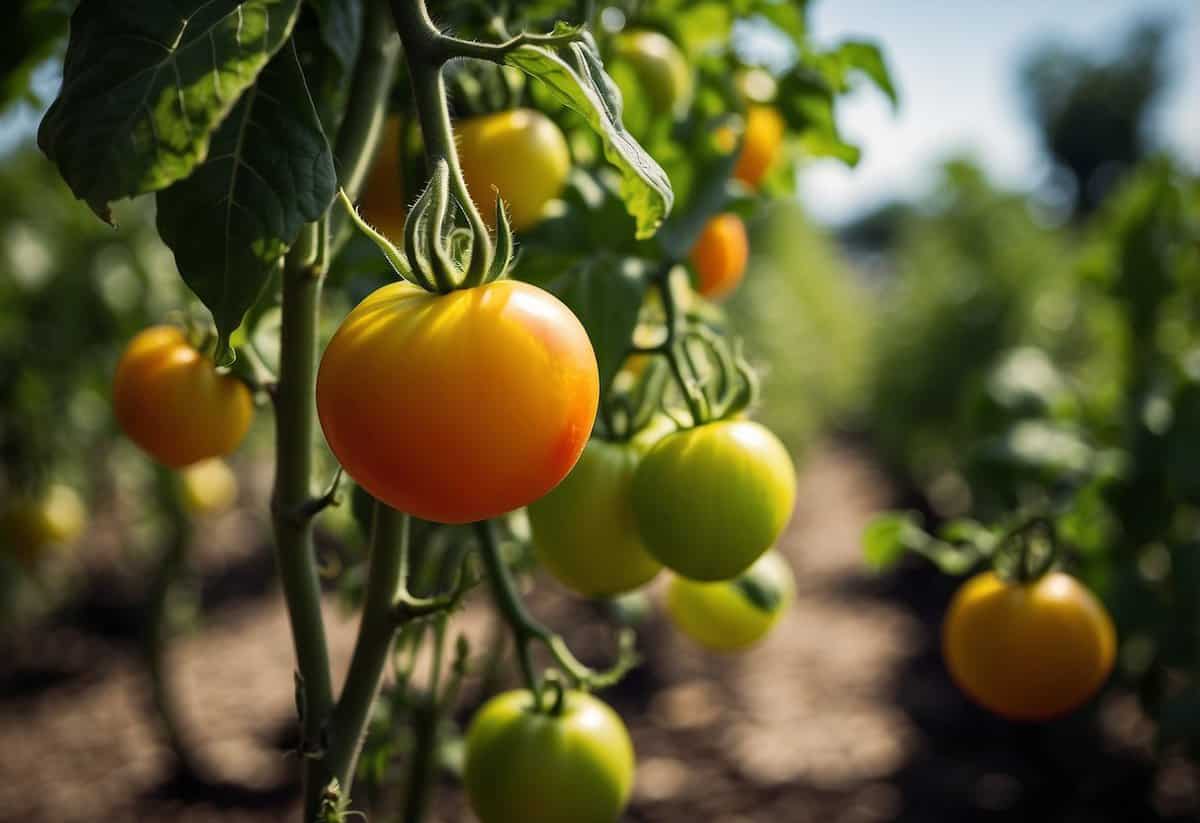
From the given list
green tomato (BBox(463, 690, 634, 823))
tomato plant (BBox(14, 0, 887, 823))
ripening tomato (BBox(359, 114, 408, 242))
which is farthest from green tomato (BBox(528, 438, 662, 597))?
ripening tomato (BBox(359, 114, 408, 242))

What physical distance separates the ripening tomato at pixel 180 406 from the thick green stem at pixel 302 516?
0.24 ft

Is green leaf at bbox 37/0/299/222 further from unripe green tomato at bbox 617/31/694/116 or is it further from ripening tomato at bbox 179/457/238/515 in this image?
ripening tomato at bbox 179/457/238/515

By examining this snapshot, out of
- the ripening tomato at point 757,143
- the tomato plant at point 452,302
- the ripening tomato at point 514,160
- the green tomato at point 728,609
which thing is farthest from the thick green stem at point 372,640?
the ripening tomato at point 757,143

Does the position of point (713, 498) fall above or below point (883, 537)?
above

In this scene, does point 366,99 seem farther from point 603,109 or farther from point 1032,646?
point 1032,646

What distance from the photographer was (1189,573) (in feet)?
4.39

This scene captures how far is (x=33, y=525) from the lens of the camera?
2203mm

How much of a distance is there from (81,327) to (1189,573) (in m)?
2.31

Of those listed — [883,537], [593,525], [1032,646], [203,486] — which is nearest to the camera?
[593,525]

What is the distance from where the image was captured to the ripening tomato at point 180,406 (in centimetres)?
59

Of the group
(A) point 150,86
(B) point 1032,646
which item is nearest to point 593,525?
(A) point 150,86

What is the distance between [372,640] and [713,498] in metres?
0.21

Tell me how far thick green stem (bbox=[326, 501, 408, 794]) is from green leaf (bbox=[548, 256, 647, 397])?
0.58 feet

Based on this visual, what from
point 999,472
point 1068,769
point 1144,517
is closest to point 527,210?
point 999,472
